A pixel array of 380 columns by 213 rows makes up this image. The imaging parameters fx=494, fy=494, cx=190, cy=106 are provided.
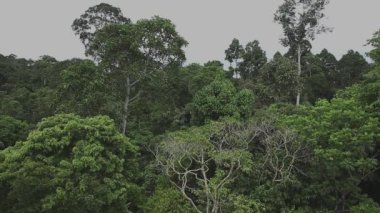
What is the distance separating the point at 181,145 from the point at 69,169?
11.7ft

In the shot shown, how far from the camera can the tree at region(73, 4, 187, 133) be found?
19.4 metres

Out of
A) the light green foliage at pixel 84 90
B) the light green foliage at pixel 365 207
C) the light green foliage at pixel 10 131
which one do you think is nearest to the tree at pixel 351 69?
the light green foliage at pixel 365 207

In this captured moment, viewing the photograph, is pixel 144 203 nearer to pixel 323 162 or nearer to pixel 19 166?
pixel 19 166

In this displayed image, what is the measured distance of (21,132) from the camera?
23031 mm

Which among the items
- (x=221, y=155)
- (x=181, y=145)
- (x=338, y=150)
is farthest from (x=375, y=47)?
(x=181, y=145)

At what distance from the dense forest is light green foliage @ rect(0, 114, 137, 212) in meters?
0.04

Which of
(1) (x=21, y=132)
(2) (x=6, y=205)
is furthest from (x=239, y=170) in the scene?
(1) (x=21, y=132)

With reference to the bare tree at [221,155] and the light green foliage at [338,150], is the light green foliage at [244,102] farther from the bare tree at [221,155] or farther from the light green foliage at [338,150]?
the light green foliage at [338,150]

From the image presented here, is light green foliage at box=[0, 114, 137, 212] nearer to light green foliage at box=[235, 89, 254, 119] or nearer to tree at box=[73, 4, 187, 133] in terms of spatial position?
tree at box=[73, 4, 187, 133]

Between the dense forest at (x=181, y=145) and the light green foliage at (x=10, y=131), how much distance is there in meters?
0.05

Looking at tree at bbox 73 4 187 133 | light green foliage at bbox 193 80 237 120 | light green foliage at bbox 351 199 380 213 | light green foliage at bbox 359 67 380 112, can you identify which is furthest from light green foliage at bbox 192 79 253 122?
light green foliage at bbox 351 199 380 213

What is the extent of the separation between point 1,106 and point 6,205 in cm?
1239

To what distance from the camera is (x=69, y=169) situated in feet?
48.6

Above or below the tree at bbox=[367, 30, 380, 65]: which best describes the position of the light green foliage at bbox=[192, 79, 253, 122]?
below
